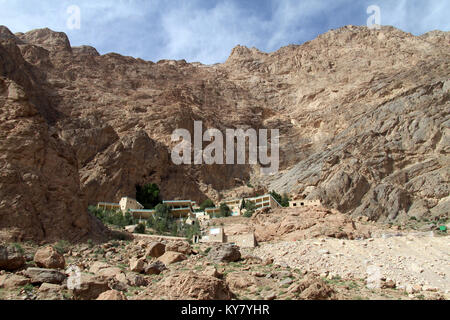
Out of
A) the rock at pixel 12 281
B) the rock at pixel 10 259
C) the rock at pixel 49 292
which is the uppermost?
the rock at pixel 10 259

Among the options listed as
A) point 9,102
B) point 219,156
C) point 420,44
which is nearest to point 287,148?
point 219,156

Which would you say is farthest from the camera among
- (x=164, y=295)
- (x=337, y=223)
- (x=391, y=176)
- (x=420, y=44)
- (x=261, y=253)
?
(x=420, y=44)

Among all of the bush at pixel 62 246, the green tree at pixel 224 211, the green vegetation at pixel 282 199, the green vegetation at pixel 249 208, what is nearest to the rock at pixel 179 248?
the bush at pixel 62 246

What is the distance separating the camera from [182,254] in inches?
720

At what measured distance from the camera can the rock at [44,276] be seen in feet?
37.8

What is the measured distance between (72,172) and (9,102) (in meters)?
5.21

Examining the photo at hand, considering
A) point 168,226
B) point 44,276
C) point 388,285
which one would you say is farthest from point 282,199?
point 44,276

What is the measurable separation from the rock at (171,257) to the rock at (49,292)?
21.4ft

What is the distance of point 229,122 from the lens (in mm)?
79000

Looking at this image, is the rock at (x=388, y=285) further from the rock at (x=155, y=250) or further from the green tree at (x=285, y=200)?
the green tree at (x=285, y=200)

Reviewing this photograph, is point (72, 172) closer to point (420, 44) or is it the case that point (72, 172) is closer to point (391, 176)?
point (391, 176)

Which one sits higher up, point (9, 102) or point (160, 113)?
point (160, 113)

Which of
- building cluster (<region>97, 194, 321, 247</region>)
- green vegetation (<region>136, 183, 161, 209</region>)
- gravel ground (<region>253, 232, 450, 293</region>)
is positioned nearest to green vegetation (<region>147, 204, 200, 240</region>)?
building cluster (<region>97, 194, 321, 247</region>)

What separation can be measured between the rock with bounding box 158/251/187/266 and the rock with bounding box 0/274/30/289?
6.82 meters
